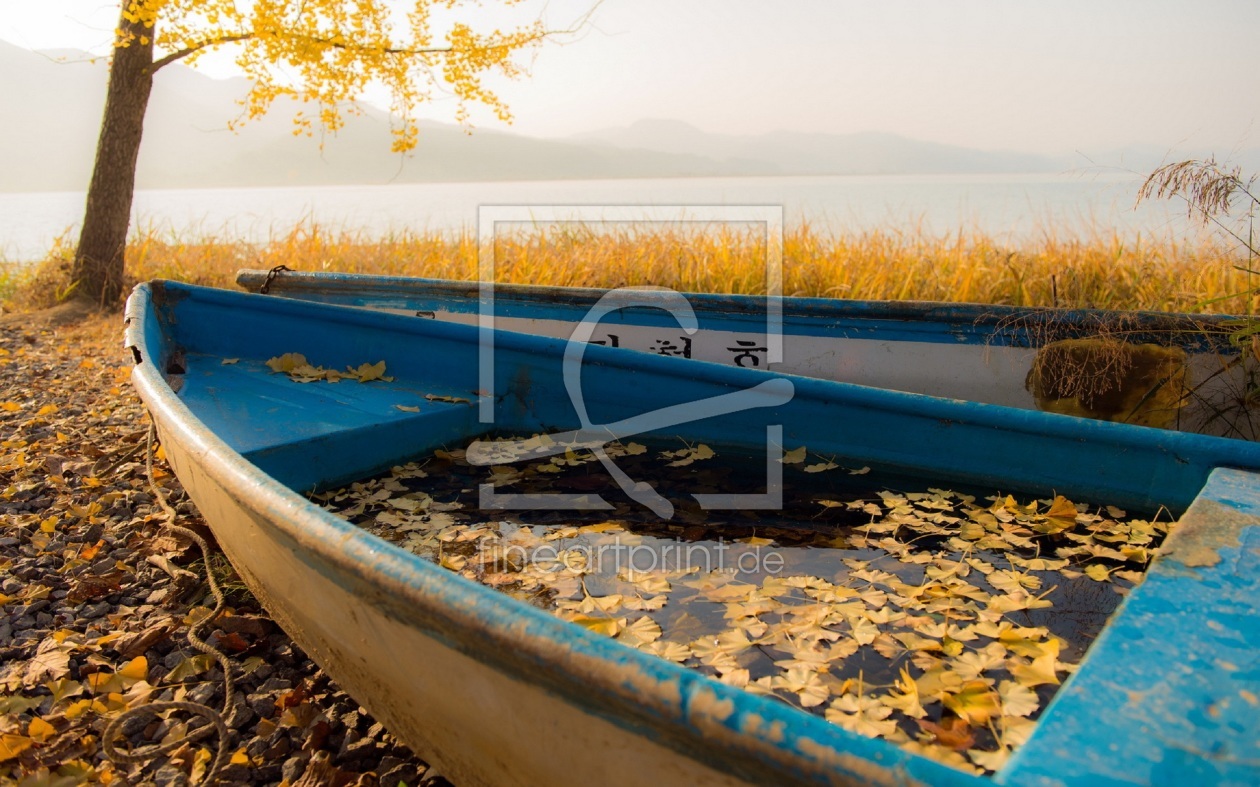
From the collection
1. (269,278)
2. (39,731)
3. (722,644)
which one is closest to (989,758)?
(722,644)

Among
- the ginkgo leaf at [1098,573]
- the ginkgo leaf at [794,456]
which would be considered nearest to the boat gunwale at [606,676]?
the ginkgo leaf at [1098,573]

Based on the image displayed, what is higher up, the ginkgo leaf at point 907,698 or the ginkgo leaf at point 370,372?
the ginkgo leaf at point 370,372

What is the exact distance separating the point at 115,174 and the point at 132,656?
6917 millimetres

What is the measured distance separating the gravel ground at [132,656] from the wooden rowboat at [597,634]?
0.21m

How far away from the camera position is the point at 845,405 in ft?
9.84

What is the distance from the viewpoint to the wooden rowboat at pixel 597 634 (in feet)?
3.87

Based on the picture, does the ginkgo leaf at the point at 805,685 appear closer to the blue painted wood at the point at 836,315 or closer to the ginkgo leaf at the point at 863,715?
the ginkgo leaf at the point at 863,715

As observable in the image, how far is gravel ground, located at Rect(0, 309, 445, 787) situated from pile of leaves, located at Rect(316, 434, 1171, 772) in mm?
509

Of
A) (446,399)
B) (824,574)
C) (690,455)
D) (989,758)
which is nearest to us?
(989,758)

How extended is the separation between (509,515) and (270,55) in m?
5.90

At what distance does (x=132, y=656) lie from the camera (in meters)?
2.38

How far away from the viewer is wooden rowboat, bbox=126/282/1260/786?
118cm

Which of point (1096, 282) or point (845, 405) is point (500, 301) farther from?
point (1096, 282)

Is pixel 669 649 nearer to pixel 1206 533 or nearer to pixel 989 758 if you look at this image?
pixel 989 758
